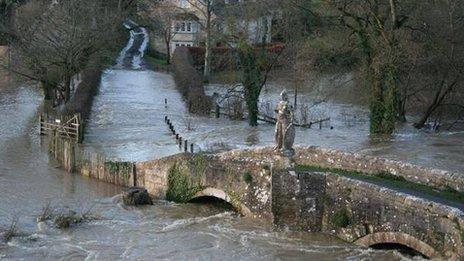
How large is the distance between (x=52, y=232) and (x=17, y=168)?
32.4ft

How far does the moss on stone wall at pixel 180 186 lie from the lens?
25.5m

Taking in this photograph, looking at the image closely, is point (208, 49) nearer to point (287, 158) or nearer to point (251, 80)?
point (251, 80)

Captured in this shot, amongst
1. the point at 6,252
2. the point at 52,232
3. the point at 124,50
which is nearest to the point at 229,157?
the point at 52,232

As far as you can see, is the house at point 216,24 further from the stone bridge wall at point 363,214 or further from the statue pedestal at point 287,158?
the stone bridge wall at point 363,214

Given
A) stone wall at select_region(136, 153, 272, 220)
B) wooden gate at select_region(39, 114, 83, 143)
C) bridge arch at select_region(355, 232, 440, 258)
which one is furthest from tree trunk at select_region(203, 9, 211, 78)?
bridge arch at select_region(355, 232, 440, 258)

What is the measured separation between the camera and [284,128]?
864 inches

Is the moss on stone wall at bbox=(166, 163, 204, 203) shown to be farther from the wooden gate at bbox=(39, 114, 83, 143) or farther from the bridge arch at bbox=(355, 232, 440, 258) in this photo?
the wooden gate at bbox=(39, 114, 83, 143)

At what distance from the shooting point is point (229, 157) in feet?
80.6

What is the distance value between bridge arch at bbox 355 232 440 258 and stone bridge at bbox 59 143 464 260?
26 mm

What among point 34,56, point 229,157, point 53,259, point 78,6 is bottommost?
point 53,259

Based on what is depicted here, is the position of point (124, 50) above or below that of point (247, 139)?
above

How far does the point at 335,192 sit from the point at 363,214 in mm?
1180

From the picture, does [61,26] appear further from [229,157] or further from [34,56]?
[229,157]

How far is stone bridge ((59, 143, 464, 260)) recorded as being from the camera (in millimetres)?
18641
